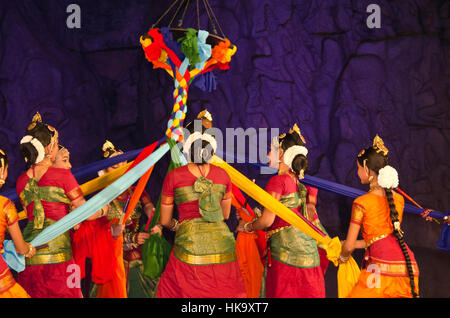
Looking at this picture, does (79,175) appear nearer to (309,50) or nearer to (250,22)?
(250,22)

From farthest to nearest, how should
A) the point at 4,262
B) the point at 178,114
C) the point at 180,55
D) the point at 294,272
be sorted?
the point at 180,55, the point at 178,114, the point at 294,272, the point at 4,262

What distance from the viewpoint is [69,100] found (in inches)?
269

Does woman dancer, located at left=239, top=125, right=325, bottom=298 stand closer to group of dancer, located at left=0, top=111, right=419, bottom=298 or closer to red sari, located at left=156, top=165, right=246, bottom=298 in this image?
group of dancer, located at left=0, top=111, right=419, bottom=298

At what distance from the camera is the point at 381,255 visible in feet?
9.88

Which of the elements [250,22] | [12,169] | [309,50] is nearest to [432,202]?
[309,50]

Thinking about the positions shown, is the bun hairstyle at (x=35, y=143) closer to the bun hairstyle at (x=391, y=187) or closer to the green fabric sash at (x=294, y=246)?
the green fabric sash at (x=294, y=246)

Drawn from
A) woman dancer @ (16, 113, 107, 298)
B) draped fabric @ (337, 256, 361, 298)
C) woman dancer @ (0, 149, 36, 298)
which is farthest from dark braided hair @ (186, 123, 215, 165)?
draped fabric @ (337, 256, 361, 298)

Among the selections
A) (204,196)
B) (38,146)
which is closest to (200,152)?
(204,196)

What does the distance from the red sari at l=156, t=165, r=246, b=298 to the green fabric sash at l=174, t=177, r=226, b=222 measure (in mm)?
26

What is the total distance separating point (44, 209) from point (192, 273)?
1.13 m

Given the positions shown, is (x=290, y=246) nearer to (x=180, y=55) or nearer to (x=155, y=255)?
(x=155, y=255)

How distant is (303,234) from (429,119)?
4.45 meters

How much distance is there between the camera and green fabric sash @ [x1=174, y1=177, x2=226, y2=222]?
2.92m

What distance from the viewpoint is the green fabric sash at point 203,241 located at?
2916 millimetres
